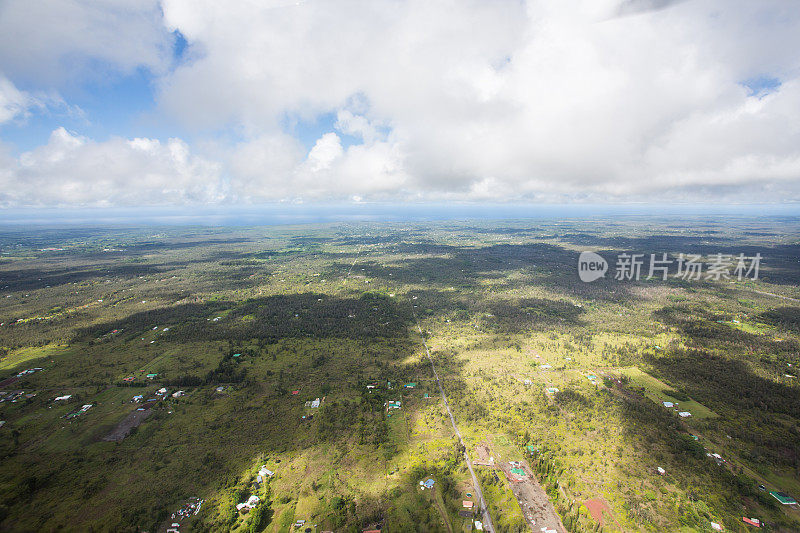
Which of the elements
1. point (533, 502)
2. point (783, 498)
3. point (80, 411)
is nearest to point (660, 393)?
point (783, 498)

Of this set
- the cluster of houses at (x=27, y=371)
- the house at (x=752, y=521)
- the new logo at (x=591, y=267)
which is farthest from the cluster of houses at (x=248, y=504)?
the new logo at (x=591, y=267)

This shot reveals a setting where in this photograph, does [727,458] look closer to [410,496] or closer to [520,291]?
[410,496]

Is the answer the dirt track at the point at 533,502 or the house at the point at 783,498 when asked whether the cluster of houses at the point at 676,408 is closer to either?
the house at the point at 783,498

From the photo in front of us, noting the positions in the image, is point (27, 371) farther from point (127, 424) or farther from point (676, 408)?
point (676, 408)

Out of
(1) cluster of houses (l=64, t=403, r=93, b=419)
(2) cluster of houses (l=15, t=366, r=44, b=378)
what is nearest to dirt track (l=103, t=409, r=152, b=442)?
(1) cluster of houses (l=64, t=403, r=93, b=419)

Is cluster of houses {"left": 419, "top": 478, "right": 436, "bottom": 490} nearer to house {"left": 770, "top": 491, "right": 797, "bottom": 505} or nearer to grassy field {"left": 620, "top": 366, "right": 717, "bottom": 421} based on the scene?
house {"left": 770, "top": 491, "right": 797, "bottom": 505}

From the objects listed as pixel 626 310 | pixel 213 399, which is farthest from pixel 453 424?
pixel 626 310
